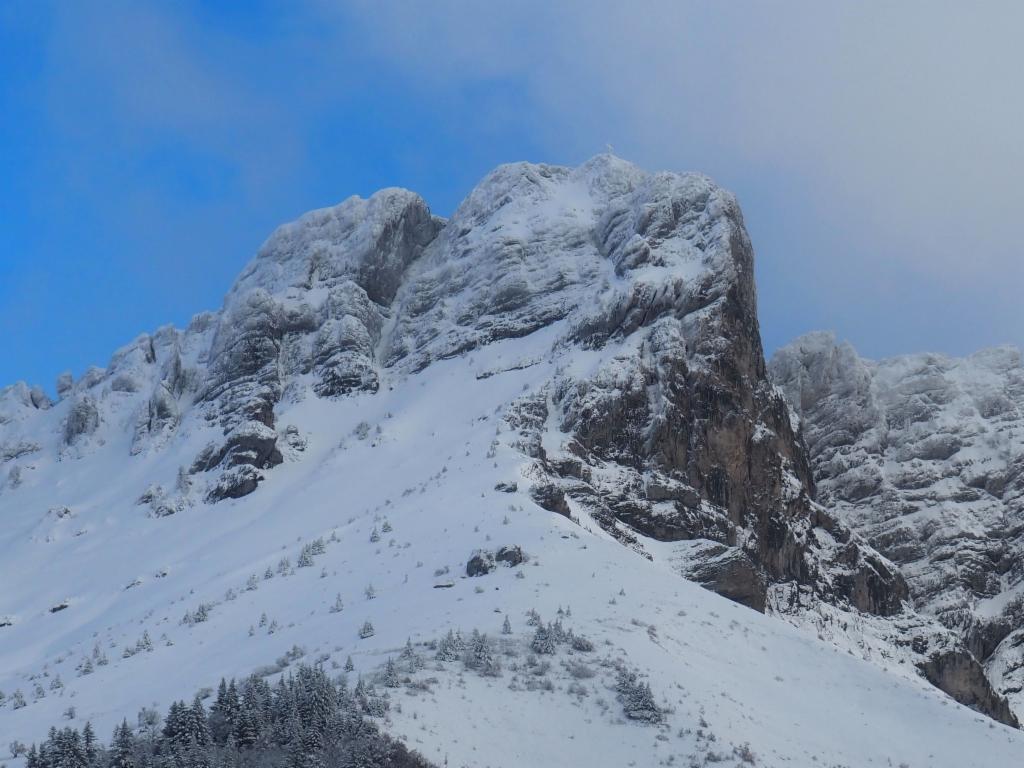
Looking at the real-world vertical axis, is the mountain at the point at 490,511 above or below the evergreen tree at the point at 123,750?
above

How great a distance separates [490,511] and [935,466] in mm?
67997

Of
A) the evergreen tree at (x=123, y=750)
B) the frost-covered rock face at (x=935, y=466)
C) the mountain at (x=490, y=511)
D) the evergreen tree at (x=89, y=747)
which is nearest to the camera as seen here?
the evergreen tree at (x=123, y=750)

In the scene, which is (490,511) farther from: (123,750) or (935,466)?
(935,466)

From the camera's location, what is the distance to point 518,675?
35375mm

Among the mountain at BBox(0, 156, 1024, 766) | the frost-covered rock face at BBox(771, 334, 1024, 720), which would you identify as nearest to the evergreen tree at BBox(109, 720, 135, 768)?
the mountain at BBox(0, 156, 1024, 766)

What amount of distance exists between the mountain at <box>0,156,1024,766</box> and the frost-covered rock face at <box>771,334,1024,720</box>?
1583 centimetres

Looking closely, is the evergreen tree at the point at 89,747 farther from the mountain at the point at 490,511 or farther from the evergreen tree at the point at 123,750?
the mountain at the point at 490,511

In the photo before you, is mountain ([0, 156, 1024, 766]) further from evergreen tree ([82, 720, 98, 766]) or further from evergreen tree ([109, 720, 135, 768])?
evergreen tree ([109, 720, 135, 768])

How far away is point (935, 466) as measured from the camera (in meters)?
113

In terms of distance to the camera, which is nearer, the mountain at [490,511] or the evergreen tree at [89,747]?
the evergreen tree at [89,747]

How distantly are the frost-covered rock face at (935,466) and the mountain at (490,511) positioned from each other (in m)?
15.8

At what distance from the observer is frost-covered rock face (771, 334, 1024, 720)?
99.0m

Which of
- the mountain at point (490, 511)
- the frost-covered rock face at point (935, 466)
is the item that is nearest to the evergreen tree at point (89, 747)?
the mountain at point (490, 511)

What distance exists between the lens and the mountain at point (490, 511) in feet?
119
